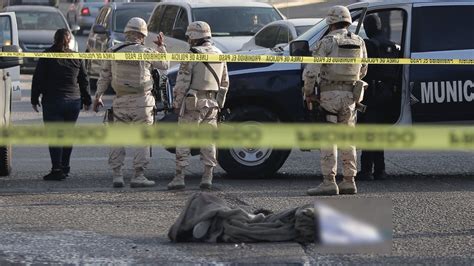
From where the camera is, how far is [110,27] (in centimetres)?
2189

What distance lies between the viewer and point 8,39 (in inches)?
556

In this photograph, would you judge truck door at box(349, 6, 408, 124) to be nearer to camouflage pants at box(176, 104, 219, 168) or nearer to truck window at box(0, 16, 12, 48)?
camouflage pants at box(176, 104, 219, 168)

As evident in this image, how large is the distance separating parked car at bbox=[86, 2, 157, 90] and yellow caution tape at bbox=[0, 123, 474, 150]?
41.7 feet

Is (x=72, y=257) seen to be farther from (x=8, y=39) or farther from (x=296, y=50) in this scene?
(x=8, y=39)

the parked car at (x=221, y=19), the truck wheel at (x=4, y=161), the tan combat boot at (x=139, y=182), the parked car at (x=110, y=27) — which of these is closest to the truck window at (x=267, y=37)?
the parked car at (x=221, y=19)

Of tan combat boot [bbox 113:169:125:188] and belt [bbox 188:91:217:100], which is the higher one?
belt [bbox 188:91:217:100]

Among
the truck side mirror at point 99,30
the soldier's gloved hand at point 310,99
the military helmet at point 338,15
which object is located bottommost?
the truck side mirror at point 99,30

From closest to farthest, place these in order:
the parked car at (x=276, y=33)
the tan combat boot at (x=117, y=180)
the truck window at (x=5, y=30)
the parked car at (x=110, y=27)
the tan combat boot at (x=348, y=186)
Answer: the tan combat boot at (x=348, y=186), the tan combat boot at (x=117, y=180), the truck window at (x=5, y=30), the parked car at (x=276, y=33), the parked car at (x=110, y=27)

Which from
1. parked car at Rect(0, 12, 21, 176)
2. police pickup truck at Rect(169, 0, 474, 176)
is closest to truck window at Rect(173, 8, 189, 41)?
parked car at Rect(0, 12, 21, 176)

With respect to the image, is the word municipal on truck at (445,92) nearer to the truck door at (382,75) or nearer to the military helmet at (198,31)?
the truck door at (382,75)

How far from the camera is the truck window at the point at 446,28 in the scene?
11.6 m

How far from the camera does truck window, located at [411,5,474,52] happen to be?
11.6m

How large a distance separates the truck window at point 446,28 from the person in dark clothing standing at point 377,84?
0.38 m

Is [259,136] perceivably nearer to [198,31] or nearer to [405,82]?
[198,31]
